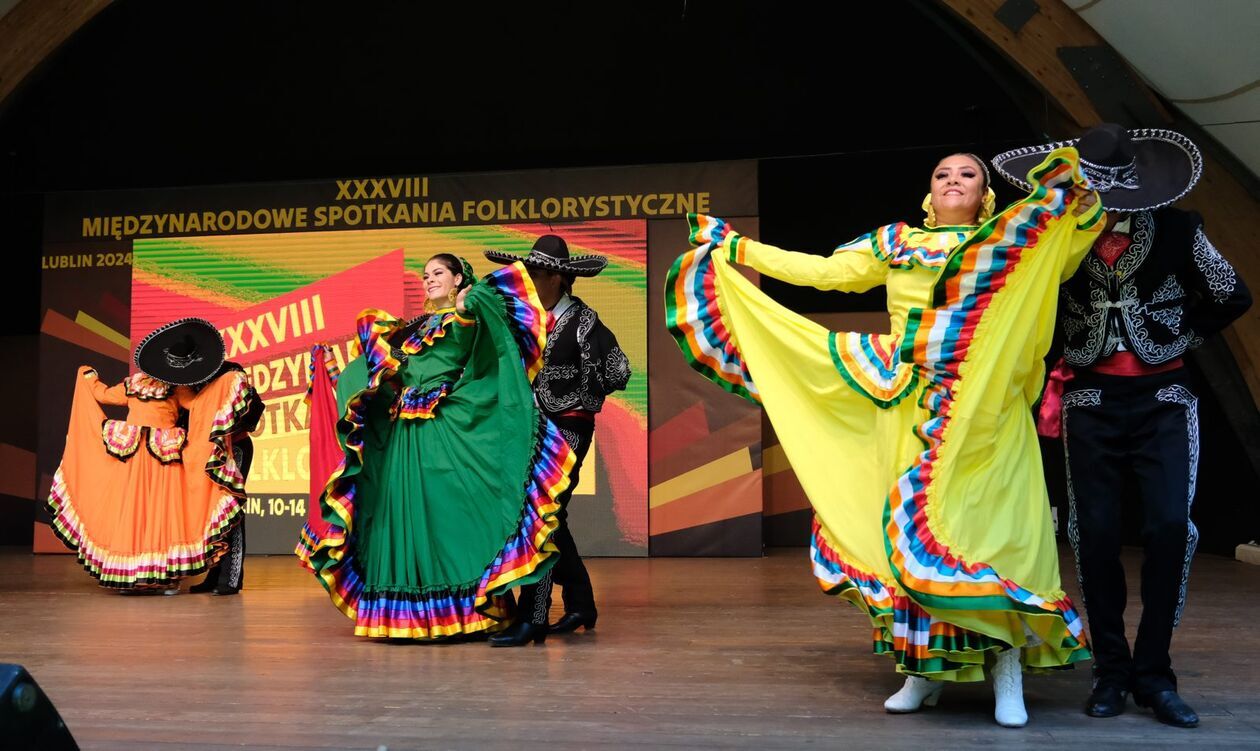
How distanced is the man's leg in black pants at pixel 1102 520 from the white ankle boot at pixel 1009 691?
253mm

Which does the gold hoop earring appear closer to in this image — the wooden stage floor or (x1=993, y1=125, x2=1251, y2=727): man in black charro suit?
(x1=993, y1=125, x2=1251, y2=727): man in black charro suit

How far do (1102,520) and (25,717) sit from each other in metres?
2.34

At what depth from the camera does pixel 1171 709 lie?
8.81 ft

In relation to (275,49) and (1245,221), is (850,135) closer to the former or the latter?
(1245,221)

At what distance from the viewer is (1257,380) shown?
6164mm

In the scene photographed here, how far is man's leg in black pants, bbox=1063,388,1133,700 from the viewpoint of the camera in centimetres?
284

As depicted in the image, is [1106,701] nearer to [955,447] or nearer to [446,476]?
[955,447]

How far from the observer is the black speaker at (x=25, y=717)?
1333 mm

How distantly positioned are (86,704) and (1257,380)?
564 centimetres

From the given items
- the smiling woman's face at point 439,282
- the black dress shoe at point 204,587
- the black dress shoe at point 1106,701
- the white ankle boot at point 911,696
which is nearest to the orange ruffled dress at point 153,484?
the black dress shoe at point 204,587

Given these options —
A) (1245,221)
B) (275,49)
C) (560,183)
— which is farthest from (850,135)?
(275,49)

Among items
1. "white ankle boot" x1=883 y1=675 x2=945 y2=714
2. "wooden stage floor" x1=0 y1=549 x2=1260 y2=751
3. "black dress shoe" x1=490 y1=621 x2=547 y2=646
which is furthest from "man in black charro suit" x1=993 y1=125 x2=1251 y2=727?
"black dress shoe" x1=490 y1=621 x2=547 y2=646

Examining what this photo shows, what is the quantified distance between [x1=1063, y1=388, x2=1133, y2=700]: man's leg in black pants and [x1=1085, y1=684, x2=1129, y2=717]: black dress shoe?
0.01 metres

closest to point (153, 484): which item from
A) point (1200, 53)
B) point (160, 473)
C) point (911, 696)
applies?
point (160, 473)
